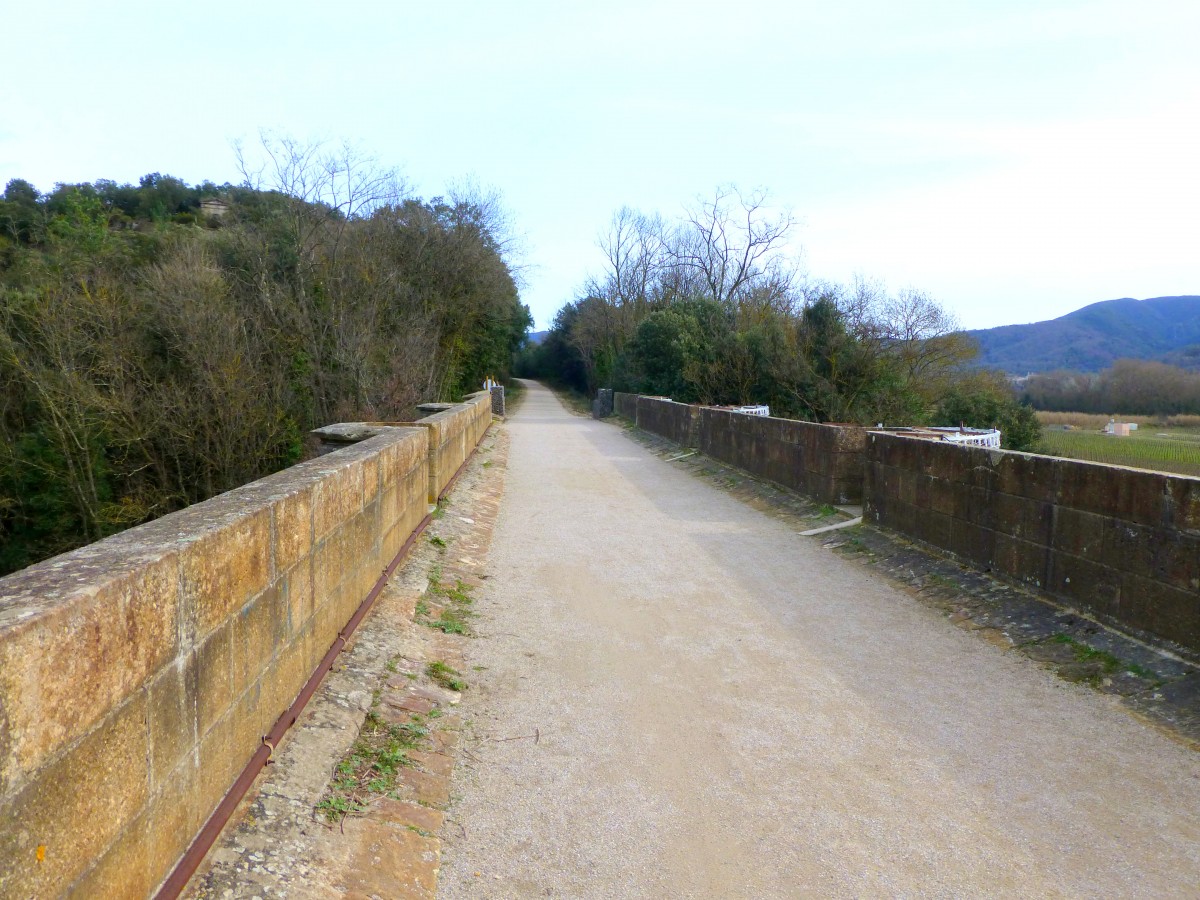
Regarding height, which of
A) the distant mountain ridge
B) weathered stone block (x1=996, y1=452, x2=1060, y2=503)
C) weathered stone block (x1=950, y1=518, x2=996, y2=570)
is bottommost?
weathered stone block (x1=950, y1=518, x2=996, y2=570)

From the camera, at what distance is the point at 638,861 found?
346 cm

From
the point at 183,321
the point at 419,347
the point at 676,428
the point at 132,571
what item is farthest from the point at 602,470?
the point at 132,571

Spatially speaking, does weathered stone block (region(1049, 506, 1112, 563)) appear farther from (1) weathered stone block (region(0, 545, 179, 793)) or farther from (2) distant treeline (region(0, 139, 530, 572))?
Answer: (2) distant treeline (region(0, 139, 530, 572))

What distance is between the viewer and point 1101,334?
462ft

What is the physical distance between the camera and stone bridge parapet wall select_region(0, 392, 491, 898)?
1996 millimetres

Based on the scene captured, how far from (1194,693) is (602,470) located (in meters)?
12.5

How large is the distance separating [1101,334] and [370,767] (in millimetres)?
157769

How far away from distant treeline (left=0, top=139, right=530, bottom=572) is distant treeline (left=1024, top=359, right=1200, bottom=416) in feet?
54.9

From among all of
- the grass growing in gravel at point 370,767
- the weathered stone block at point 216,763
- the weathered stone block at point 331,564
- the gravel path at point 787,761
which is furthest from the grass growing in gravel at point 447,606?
the weathered stone block at point 216,763

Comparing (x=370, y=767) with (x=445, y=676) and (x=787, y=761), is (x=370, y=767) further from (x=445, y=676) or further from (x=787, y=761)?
(x=787, y=761)

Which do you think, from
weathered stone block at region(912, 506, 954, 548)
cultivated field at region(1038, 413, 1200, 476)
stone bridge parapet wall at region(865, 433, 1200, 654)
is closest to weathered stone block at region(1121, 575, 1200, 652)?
stone bridge parapet wall at region(865, 433, 1200, 654)

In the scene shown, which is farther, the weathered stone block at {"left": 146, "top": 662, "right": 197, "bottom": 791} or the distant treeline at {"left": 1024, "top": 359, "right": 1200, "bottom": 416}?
the distant treeline at {"left": 1024, "top": 359, "right": 1200, "bottom": 416}

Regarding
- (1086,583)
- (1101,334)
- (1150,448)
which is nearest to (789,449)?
(1150,448)

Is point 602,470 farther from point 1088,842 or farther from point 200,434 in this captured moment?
point 1088,842
